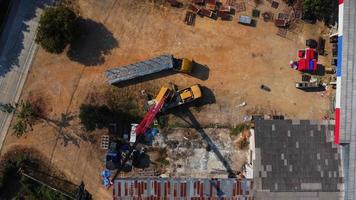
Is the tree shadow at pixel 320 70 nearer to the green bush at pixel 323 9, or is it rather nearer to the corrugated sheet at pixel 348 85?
the corrugated sheet at pixel 348 85

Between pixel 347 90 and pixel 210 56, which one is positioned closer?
pixel 347 90

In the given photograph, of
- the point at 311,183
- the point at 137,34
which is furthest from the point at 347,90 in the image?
the point at 137,34

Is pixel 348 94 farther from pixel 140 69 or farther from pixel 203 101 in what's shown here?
pixel 140 69

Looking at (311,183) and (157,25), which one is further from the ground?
(157,25)

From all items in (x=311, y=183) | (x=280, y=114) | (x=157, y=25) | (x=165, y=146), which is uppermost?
(x=157, y=25)

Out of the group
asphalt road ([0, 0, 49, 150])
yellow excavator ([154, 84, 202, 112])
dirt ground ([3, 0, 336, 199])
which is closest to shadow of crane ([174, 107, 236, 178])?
dirt ground ([3, 0, 336, 199])

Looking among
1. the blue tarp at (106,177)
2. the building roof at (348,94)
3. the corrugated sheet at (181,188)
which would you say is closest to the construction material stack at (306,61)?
the building roof at (348,94)

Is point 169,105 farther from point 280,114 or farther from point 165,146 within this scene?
point 280,114

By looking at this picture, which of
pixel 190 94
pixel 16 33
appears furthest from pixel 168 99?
pixel 16 33
